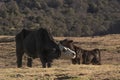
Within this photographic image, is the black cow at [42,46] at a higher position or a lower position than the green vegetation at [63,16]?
higher

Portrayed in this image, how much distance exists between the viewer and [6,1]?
98000 mm

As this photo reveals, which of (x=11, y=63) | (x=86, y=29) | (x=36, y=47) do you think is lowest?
(x=86, y=29)

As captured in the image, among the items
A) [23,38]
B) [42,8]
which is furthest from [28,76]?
[42,8]

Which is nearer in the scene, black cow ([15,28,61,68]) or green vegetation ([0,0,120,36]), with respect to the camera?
black cow ([15,28,61,68])

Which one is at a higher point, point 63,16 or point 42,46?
point 42,46

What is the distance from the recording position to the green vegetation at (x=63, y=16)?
241 feet

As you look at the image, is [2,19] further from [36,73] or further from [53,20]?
[36,73]

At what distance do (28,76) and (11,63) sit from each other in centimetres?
1594

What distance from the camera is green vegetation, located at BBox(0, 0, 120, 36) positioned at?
2891 inches

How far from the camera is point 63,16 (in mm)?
88125

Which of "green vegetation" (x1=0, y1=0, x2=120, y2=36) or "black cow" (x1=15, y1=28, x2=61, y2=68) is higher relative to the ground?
"black cow" (x1=15, y1=28, x2=61, y2=68)

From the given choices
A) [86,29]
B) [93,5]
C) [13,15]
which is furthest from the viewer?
[93,5]

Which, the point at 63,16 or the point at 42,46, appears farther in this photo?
the point at 63,16

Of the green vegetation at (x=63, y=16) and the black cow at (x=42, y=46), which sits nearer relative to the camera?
the black cow at (x=42, y=46)
